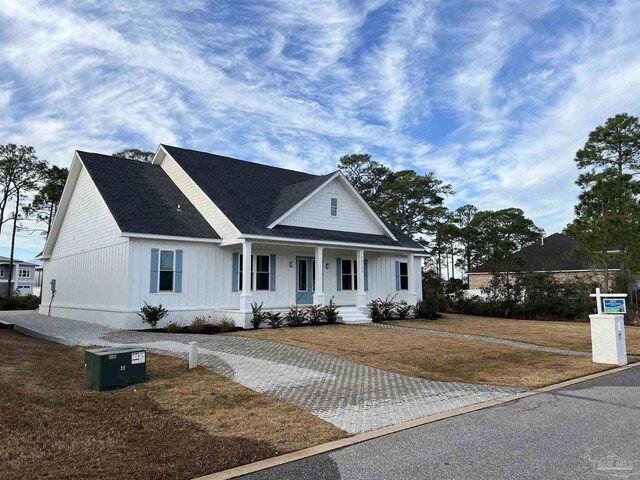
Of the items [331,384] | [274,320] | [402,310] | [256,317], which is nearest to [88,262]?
[256,317]

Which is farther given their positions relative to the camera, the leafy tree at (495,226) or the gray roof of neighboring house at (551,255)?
the leafy tree at (495,226)

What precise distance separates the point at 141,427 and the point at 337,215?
1561 cm

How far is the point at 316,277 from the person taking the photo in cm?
1777

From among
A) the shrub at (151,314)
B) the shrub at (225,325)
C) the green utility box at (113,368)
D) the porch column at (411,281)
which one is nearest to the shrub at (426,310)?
the porch column at (411,281)

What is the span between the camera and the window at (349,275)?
2084 cm

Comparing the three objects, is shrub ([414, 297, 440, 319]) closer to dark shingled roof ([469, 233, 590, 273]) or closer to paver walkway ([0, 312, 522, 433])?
paver walkway ([0, 312, 522, 433])

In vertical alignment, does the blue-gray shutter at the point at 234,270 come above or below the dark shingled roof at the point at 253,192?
below

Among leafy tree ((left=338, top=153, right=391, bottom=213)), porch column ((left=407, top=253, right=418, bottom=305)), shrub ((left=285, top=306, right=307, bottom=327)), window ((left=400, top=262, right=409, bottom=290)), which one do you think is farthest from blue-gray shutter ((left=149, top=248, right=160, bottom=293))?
leafy tree ((left=338, top=153, right=391, bottom=213))

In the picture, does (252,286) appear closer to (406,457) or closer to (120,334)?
(120,334)

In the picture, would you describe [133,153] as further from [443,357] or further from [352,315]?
[443,357]

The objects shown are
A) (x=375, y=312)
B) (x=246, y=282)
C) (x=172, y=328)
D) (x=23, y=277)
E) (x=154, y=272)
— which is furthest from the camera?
(x=23, y=277)

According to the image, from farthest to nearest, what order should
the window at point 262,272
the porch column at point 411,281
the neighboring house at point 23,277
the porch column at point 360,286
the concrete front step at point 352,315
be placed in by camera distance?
the neighboring house at point 23,277
the porch column at point 411,281
the porch column at point 360,286
the window at point 262,272
the concrete front step at point 352,315

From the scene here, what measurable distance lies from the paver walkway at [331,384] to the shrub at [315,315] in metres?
4.97

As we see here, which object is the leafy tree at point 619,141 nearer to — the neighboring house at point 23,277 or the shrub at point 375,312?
the shrub at point 375,312
